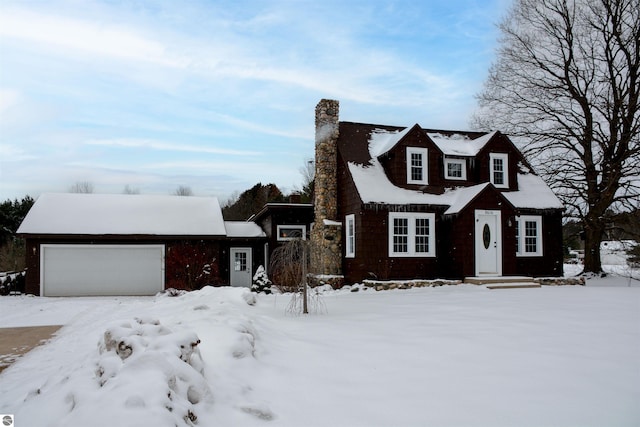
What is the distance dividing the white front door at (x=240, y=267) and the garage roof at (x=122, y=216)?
226 centimetres

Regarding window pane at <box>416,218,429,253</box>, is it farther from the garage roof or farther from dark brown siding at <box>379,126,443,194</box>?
the garage roof

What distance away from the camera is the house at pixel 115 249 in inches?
743

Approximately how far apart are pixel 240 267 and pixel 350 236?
7.21m

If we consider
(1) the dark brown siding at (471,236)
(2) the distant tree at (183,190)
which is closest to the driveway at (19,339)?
(1) the dark brown siding at (471,236)

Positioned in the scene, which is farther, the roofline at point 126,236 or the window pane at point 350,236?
the roofline at point 126,236

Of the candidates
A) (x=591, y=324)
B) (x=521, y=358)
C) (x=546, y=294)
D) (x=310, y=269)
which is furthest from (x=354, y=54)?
(x=521, y=358)

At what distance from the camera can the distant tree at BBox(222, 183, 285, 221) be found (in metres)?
45.7

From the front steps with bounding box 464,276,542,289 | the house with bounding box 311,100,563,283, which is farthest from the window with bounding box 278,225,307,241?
the front steps with bounding box 464,276,542,289

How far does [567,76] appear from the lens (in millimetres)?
21922

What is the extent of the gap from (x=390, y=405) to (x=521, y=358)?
2.53 m

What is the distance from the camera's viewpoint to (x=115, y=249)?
64.1ft

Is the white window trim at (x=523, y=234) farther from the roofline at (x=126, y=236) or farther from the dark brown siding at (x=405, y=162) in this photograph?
the roofline at (x=126, y=236)

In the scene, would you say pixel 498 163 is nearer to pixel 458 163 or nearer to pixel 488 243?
pixel 458 163

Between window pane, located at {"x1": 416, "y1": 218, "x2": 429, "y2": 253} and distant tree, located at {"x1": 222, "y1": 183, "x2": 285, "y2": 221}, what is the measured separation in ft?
94.2
